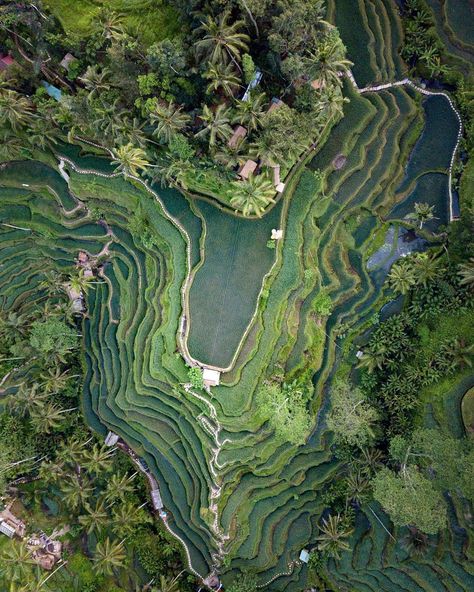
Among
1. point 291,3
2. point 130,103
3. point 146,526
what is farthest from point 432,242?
point 146,526

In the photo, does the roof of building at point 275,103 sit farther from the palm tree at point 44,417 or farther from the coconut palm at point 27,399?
the palm tree at point 44,417

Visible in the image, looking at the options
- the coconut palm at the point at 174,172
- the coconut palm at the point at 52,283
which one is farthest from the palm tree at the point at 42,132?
the coconut palm at the point at 52,283

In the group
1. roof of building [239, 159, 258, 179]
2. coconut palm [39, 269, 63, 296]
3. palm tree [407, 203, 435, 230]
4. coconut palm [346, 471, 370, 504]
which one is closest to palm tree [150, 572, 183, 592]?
coconut palm [346, 471, 370, 504]

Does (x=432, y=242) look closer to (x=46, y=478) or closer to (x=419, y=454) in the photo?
(x=419, y=454)

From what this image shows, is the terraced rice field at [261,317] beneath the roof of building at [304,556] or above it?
above

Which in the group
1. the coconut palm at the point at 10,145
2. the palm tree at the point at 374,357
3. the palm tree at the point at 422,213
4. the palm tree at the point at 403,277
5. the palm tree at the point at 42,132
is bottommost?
the palm tree at the point at 374,357

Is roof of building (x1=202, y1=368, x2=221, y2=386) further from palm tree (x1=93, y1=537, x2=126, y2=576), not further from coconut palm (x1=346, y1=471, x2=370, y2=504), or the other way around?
palm tree (x1=93, y1=537, x2=126, y2=576)
